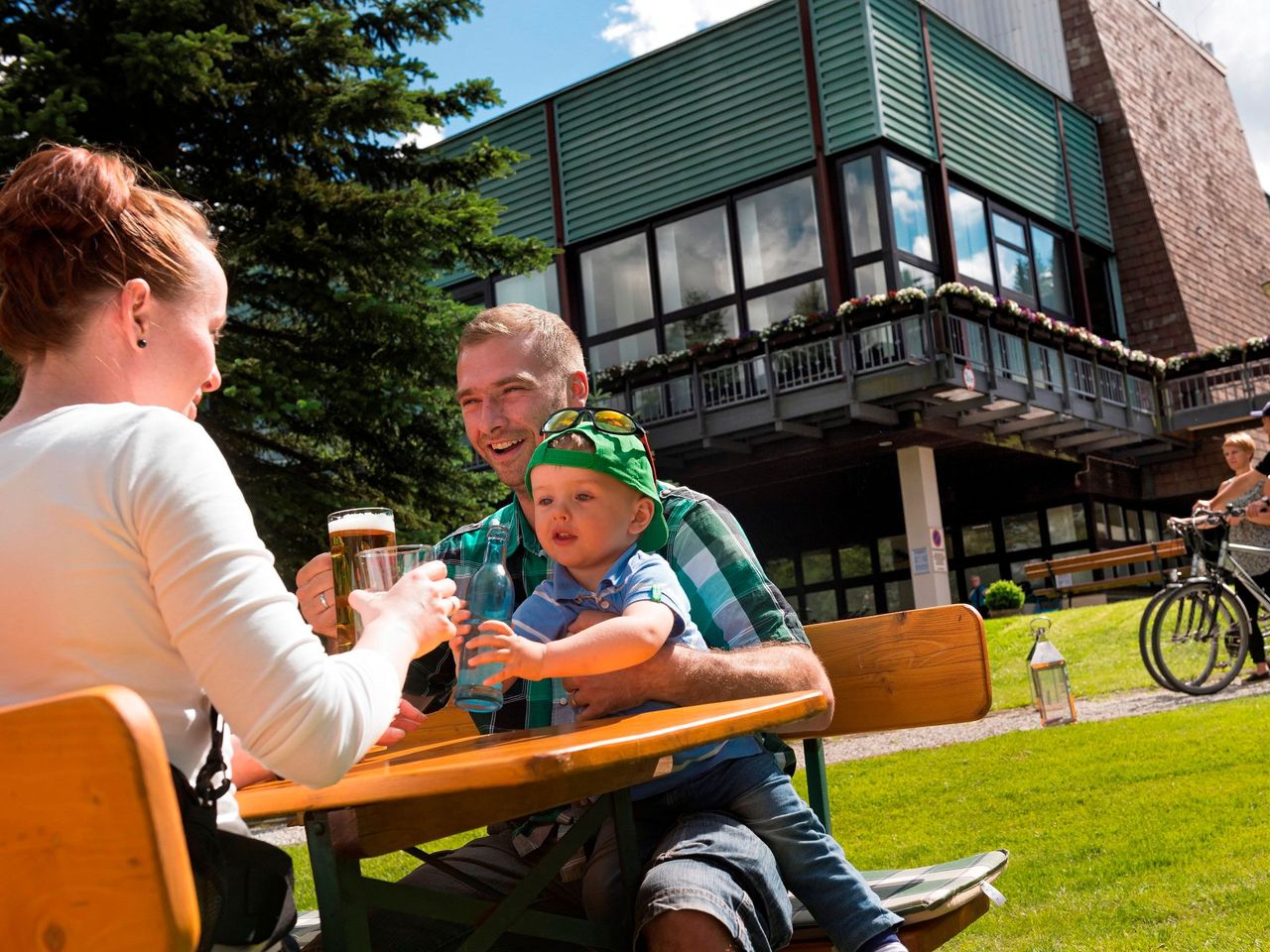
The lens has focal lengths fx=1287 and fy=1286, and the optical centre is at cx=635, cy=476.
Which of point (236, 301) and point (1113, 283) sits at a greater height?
point (1113, 283)

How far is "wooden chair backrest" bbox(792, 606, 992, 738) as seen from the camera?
289 cm

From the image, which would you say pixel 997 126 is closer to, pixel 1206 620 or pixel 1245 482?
pixel 1245 482

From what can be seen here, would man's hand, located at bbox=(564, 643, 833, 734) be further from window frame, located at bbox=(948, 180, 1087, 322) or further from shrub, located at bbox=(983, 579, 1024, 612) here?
window frame, located at bbox=(948, 180, 1087, 322)

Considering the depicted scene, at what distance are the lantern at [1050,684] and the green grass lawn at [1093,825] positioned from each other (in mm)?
514

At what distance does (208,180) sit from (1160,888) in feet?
27.9

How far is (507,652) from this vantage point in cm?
204

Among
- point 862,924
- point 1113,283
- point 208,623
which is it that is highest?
point 1113,283

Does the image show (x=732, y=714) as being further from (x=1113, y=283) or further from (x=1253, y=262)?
(x=1253, y=262)

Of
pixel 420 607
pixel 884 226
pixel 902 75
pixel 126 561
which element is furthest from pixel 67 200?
pixel 902 75

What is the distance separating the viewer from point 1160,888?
439cm

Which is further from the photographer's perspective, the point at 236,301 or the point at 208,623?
the point at 236,301

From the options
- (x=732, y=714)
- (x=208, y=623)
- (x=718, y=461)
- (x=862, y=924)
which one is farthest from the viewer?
(x=718, y=461)

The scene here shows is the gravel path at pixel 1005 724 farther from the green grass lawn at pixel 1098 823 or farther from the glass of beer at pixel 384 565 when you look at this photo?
the glass of beer at pixel 384 565

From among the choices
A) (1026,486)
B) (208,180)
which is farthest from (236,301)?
(1026,486)
